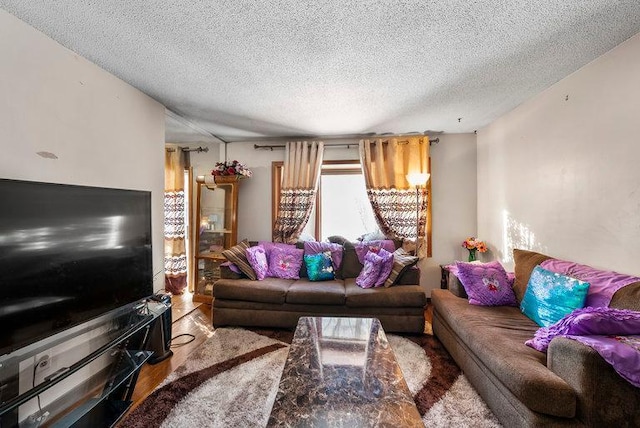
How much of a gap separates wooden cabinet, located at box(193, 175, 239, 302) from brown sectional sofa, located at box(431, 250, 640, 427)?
3.02 meters

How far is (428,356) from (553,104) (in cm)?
249

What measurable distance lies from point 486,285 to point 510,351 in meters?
0.90

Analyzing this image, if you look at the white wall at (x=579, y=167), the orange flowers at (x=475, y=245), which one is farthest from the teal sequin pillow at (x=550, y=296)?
the orange flowers at (x=475, y=245)

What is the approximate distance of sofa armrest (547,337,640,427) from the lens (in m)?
1.18

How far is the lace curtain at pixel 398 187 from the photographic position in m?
3.63

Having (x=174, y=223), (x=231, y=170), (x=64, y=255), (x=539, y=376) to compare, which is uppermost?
(x=231, y=170)

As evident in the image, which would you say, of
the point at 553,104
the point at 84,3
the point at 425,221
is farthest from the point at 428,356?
the point at 84,3

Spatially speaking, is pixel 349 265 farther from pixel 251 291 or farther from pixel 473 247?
pixel 473 247

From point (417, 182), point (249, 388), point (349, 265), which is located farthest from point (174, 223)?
point (417, 182)

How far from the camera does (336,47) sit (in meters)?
1.78

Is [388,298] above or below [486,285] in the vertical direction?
below

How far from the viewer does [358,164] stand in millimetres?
3932

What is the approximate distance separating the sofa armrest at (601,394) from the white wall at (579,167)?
99 centimetres

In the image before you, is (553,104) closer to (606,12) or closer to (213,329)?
(606,12)
